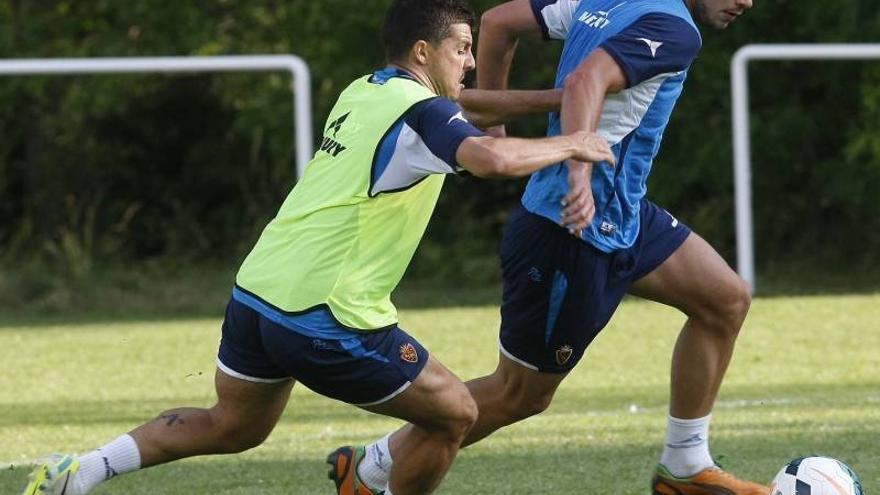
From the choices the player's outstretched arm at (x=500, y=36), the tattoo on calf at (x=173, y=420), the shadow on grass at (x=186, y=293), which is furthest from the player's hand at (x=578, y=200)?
the shadow on grass at (x=186, y=293)

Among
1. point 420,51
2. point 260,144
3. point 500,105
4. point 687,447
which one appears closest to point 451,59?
point 420,51

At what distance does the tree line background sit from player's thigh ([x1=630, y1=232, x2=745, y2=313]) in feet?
35.7

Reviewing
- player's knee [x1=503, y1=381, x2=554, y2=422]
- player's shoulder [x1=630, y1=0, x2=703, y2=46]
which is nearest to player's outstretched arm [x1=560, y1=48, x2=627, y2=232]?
player's shoulder [x1=630, y1=0, x2=703, y2=46]

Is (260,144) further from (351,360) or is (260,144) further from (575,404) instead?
(351,360)

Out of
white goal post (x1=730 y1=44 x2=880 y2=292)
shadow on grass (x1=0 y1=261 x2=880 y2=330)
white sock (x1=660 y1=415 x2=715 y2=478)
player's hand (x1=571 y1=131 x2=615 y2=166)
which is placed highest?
player's hand (x1=571 y1=131 x2=615 y2=166)

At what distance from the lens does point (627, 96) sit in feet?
18.2

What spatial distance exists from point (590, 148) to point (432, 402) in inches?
34.8

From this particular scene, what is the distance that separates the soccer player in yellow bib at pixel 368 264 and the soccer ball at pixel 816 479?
108 centimetres

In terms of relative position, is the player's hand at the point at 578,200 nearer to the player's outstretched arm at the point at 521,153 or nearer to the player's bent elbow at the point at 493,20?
the player's outstretched arm at the point at 521,153

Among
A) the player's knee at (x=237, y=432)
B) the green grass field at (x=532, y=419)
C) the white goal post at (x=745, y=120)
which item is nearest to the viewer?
the player's knee at (x=237, y=432)

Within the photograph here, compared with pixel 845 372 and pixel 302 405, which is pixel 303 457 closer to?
pixel 302 405

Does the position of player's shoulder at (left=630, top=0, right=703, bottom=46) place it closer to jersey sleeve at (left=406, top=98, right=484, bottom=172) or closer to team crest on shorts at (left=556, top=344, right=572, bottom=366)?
jersey sleeve at (left=406, top=98, right=484, bottom=172)

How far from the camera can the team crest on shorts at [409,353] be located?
5.09 meters

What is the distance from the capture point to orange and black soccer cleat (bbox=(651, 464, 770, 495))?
5969 millimetres
